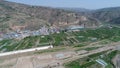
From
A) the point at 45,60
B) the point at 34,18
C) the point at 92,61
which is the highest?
the point at 34,18

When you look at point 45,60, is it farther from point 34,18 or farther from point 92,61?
point 34,18

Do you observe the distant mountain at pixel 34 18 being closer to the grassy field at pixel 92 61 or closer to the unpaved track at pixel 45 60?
the unpaved track at pixel 45 60

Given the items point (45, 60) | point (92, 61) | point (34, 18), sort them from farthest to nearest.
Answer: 1. point (34, 18)
2. point (45, 60)
3. point (92, 61)

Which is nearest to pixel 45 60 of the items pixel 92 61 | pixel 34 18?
pixel 92 61

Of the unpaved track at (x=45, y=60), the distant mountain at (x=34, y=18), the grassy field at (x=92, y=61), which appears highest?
the distant mountain at (x=34, y=18)

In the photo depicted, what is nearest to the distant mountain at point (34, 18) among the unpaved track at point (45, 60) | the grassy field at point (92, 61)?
the unpaved track at point (45, 60)

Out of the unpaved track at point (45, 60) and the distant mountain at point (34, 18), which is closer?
the unpaved track at point (45, 60)

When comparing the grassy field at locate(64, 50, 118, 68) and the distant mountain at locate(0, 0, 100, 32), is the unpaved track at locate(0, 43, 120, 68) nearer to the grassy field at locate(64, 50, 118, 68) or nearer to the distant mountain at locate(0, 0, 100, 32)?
the grassy field at locate(64, 50, 118, 68)

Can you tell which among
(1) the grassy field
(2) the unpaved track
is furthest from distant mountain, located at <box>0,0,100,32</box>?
(1) the grassy field

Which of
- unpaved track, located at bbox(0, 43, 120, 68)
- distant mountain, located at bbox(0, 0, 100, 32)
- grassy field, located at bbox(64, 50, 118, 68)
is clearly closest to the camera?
grassy field, located at bbox(64, 50, 118, 68)

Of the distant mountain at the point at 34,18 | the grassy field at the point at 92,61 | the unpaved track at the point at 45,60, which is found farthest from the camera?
the distant mountain at the point at 34,18
